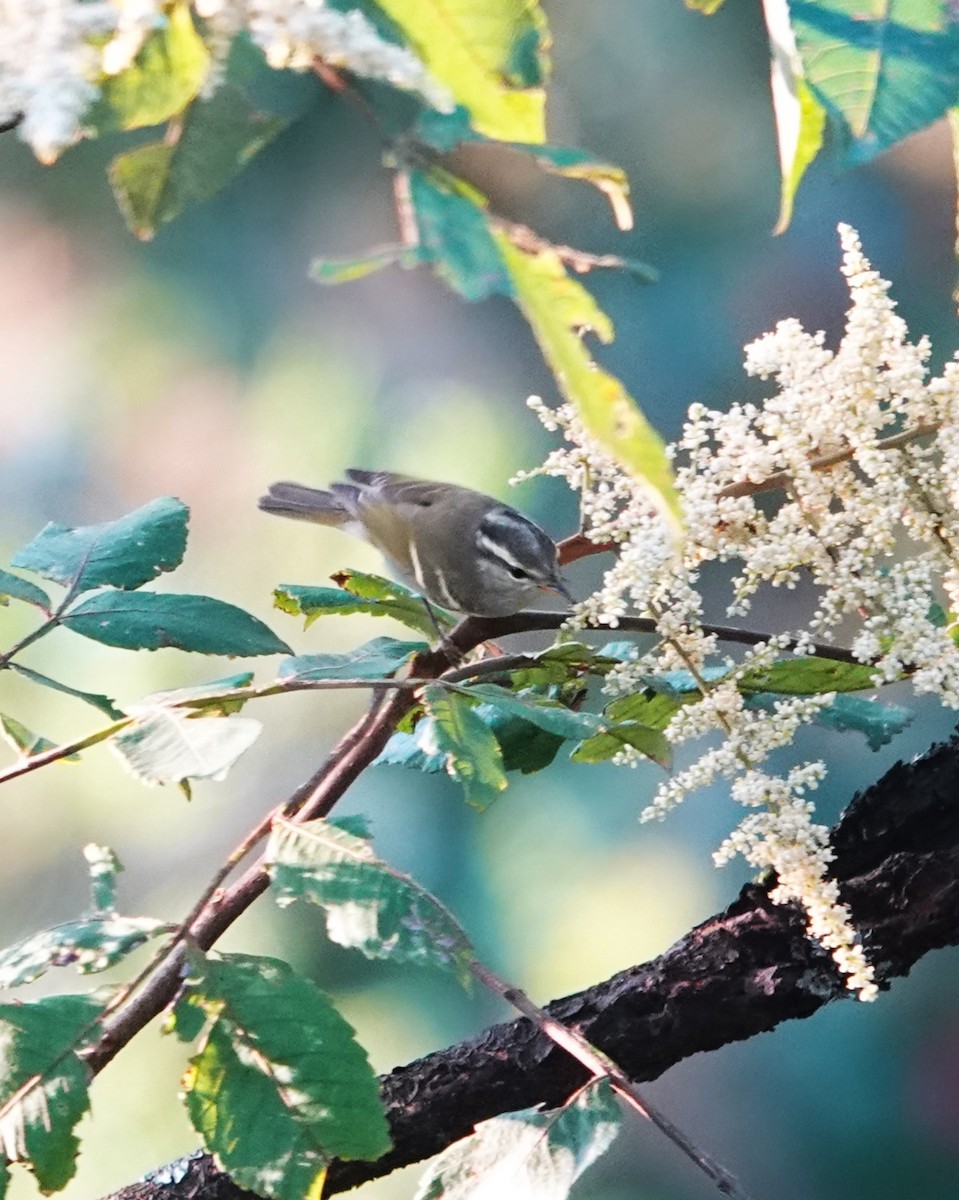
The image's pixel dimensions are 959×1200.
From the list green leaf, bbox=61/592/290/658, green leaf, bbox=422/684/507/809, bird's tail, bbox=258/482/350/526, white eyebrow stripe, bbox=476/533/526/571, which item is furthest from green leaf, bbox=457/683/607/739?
bird's tail, bbox=258/482/350/526

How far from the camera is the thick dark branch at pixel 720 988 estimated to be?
0.59 meters

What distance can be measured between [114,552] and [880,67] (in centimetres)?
43

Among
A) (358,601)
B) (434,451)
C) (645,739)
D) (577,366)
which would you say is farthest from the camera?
(434,451)

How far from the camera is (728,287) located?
129 centimetres

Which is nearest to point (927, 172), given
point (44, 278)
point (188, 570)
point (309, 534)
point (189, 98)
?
point (309, 534)

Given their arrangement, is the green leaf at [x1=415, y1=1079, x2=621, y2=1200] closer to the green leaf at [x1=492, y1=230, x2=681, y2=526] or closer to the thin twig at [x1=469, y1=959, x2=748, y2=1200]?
the thin twig at [x1=469, y1=959, x2=748, y2=1200]

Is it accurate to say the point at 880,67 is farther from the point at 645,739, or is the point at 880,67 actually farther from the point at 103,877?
the point at 103,877

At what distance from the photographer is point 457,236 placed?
0.17m

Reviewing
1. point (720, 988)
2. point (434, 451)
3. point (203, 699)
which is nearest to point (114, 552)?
point (203, 699)

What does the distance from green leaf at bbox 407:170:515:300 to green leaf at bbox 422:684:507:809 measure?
0.27m

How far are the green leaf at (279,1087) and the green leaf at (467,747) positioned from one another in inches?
3.4

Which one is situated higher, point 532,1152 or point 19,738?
point 19,738

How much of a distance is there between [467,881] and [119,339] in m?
0.81

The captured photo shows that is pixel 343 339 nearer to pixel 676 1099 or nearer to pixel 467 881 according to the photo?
pixel 467 881
